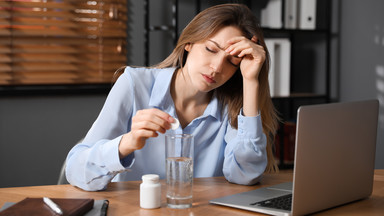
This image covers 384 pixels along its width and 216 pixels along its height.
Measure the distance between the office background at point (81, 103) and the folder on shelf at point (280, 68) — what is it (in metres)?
0.46

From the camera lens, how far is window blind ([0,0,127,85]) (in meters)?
2.73

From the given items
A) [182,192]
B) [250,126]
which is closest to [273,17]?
[250,126]

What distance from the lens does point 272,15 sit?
3.13 metres

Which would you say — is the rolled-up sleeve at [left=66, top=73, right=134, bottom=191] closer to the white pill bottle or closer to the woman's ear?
the white pill bottle

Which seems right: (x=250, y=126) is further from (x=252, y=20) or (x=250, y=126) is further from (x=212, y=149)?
(x=252, y=20)

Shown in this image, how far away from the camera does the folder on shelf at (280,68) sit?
2994mm

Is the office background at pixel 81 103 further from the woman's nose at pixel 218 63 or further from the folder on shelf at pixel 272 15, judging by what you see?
the woman's nose at pixel 218 63

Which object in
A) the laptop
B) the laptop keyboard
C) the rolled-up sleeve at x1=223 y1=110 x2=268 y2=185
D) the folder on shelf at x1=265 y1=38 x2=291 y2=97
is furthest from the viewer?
the folder on shelf at x1=265 y1=38 x2=291 y2=97

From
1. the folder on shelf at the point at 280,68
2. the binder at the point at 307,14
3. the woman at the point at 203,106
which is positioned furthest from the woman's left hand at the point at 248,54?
the binder at the point at 307,14

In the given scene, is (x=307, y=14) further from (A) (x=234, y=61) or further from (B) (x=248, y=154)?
(B) (x=248, y=154)

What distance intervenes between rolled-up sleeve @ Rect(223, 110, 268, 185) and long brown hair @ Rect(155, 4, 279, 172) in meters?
0.18

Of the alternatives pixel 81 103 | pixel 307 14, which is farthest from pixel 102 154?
pixel 307 14

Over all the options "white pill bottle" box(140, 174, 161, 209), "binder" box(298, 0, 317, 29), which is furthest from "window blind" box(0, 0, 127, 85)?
"white pill bottle" box(140, 174, 161, 209)

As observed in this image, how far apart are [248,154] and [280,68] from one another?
1.77m
